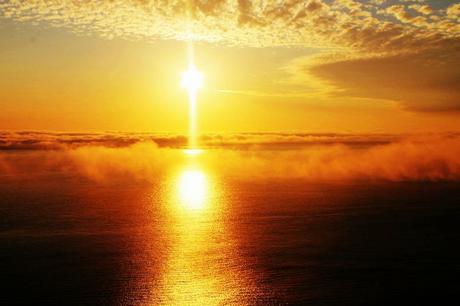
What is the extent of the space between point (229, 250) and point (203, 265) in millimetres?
5214

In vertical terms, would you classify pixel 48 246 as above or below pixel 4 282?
above

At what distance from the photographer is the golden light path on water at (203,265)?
2798 cm

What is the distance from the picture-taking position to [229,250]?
1542 inches

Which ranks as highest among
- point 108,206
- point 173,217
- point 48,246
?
point 108,206

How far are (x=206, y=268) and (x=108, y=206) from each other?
113 ft

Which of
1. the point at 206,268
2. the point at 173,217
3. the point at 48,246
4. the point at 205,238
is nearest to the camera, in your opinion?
the point at 206,268

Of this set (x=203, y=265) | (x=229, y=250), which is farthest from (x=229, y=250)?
(x=203, y=265)

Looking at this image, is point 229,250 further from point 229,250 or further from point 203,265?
point 203,265

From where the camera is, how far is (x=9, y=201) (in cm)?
6544

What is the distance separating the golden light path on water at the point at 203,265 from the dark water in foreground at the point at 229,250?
11cm

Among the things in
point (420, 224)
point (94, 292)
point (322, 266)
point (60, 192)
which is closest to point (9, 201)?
Answer: point (60, 192)

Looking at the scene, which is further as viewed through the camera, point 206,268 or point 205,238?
point 205,238

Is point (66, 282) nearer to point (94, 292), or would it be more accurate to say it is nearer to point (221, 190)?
point (94, 292)

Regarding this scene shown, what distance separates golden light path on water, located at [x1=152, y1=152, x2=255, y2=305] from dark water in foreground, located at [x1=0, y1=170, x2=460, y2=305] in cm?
11
